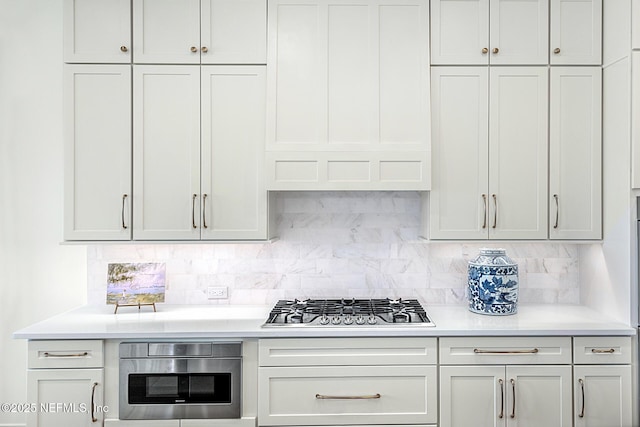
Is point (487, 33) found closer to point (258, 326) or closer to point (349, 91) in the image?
point (349, 91)

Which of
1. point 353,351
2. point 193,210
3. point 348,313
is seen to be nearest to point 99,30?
point 193,210

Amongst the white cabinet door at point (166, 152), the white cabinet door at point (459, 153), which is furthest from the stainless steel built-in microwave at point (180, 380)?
the white cabinet door at point (459, 153)

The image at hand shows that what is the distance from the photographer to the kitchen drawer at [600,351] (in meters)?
2.19

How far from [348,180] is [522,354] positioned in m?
1.21

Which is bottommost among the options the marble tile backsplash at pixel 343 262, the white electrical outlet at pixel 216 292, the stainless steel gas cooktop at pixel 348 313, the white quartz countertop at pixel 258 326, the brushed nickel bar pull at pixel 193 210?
the white quartz countertop at pixel 258 326

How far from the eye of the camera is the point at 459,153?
2.42 metres

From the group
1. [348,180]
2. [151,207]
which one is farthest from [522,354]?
[151,207]

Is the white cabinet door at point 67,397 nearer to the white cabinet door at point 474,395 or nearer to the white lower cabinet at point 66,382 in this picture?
the white lower cabinet at point 66,382

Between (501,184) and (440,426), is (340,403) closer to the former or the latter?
(440,426)

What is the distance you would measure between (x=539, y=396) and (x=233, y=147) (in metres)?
1.98

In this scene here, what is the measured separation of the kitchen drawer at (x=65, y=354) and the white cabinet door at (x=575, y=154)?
2.40 metres

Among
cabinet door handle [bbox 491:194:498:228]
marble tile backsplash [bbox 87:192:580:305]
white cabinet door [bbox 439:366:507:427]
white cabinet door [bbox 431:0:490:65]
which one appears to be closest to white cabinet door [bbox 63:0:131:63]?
marble tile backsplash [bbox 87:192:580:305]

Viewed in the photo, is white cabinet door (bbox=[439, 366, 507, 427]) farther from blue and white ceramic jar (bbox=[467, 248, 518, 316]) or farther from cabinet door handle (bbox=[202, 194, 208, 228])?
cabinet door handle (bbox=[202, 194, 208, 228])

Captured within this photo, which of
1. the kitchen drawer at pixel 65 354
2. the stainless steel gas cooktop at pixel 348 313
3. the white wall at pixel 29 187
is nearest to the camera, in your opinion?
the kitchen drawer at pixel 65 354
